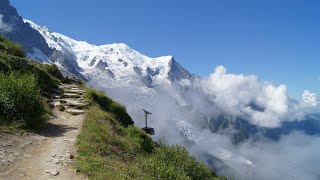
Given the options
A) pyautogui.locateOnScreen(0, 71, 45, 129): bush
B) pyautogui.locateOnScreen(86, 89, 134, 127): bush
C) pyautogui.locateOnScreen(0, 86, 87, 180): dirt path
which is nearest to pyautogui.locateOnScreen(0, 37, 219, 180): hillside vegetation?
pyautogui.locateOnScreen(0, 71, 45, 129): bush

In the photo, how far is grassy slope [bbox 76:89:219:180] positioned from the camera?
18.8 metres

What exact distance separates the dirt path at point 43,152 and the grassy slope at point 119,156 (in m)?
0.66

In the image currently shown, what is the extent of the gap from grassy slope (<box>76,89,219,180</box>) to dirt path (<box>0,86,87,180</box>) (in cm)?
66

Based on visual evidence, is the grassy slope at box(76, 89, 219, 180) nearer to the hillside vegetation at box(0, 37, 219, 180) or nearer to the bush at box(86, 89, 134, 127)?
the hillside vegetation at box(0, 37, 219, 180)

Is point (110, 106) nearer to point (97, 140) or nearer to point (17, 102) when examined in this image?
point (17, 102)

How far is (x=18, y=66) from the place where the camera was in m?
36.6

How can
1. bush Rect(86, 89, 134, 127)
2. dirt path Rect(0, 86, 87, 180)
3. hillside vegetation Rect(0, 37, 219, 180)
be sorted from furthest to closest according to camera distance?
bush Rect(86, 89, 134, 127), hillside vegetation Rect(0, 37, 219, 180), dirt path Rect(0, 86, 87, 180)

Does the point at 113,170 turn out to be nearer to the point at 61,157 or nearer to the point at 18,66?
the point at 61,157

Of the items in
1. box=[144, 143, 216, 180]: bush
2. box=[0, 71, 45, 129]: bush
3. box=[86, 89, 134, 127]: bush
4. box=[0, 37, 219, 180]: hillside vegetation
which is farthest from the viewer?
box=[86, 89, 134, 127]: bush

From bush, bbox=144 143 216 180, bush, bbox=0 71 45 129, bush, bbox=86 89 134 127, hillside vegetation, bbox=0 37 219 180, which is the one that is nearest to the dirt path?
hillside vegetation, bbox=0 37 219 180

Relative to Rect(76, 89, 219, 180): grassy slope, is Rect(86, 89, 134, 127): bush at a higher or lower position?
higher

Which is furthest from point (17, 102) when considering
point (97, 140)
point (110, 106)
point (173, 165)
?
point (110, 106)

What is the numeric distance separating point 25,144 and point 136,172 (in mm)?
6822

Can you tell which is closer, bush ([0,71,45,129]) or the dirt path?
the dirt path
